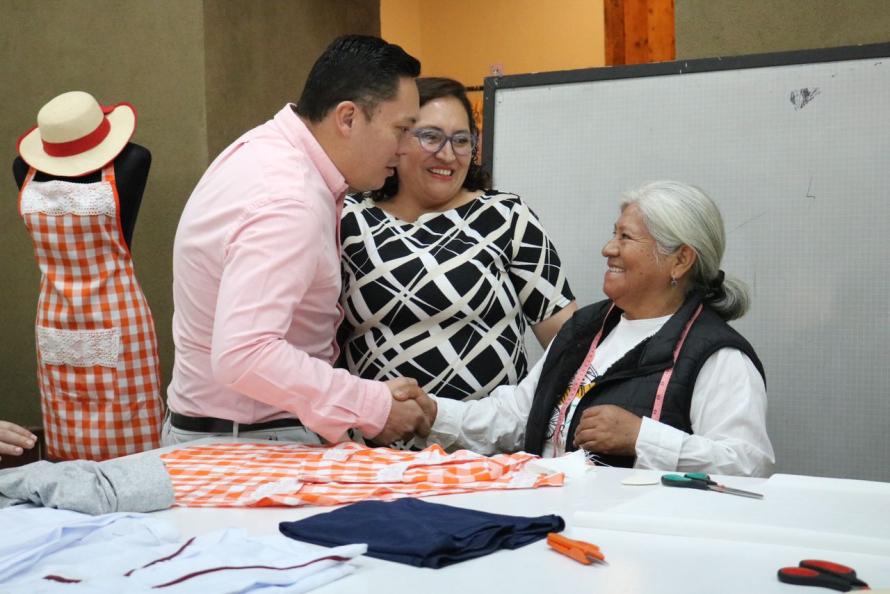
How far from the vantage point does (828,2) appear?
3.12 meters

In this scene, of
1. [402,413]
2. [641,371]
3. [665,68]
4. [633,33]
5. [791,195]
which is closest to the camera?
[402,413]

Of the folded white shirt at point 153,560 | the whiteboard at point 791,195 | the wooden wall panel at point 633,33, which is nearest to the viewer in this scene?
the folded white shirt at point 153,560

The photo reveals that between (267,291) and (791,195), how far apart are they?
69.5 inches

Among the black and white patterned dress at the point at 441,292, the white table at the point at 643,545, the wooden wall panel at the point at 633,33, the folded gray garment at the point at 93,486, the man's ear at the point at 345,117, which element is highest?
the wooden wall panel at the point at 633,33

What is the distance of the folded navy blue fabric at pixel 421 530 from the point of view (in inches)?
47.5

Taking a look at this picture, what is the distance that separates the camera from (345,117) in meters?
2.04

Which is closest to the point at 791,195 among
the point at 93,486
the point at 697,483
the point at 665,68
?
the point at 665,68

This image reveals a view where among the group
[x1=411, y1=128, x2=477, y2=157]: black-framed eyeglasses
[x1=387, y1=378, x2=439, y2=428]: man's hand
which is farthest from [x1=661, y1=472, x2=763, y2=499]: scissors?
[x1=411, y1=128, x2=477, y2=157]: black-framed eyeglasses

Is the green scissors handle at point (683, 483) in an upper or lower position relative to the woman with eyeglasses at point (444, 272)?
lower

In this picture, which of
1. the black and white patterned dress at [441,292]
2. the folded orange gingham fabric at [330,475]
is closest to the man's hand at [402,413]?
the folded orange gingham fabric at [330,475]

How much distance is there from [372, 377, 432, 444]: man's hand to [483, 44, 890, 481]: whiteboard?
4.13 ft

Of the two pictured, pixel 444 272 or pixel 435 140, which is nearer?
pixel 444 272

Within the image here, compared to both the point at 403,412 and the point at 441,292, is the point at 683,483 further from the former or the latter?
the point at 441,292

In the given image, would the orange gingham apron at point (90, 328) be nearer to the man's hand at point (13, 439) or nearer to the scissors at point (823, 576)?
the man's hand at point (13, 439)
